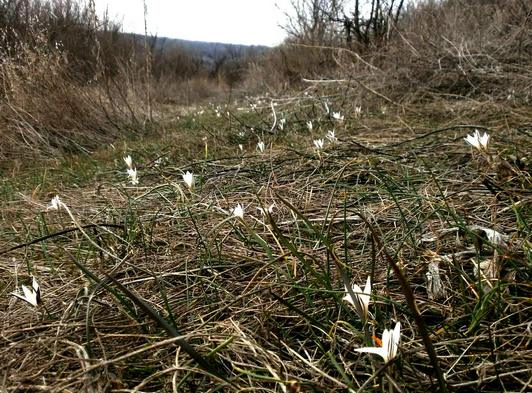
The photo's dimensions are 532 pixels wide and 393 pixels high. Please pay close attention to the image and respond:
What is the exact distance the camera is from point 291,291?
1151 millimetres

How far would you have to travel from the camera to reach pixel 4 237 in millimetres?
1942

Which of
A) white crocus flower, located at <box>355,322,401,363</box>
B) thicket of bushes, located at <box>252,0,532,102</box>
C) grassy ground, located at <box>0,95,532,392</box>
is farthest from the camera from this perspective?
thicket of bushes, located at <box>252,0,532,102</box>

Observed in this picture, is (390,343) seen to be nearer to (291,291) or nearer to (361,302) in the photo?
(361,302)

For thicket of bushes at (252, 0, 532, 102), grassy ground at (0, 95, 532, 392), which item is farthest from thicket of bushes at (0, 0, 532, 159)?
grassy ground at (0, 95, 532, 392)

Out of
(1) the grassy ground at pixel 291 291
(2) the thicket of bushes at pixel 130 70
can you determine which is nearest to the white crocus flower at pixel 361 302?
(1) the grassy ground at pixel 291 291

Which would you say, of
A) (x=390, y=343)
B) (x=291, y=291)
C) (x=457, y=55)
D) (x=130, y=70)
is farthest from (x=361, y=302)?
(x=130, y=70)

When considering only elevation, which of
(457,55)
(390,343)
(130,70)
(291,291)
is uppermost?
(457,55)

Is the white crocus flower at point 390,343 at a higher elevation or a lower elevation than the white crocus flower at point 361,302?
lower

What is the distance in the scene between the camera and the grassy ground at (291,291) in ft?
2.71

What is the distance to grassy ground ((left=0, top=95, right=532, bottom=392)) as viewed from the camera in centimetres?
82

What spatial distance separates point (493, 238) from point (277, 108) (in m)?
5.08

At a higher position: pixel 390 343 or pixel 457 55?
pixel 457 55

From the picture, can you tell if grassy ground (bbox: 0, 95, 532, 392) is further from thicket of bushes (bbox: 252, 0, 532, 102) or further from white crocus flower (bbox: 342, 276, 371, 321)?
thicket of bushes (bbox: 252, 0, 532, 102)

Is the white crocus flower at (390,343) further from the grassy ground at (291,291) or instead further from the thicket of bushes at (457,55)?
the thicket of bushes at (457,55)
